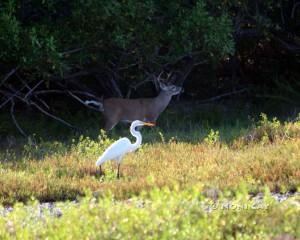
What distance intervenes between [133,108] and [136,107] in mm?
139

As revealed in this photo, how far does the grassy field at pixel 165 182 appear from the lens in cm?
617

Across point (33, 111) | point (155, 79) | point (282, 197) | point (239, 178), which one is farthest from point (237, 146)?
point (33, 111)

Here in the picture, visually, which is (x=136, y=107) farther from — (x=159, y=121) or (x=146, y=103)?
(x=159, y=121)

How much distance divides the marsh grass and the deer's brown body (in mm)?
2747

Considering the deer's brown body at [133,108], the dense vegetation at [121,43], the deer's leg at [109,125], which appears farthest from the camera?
the deer's leg at [109,125]

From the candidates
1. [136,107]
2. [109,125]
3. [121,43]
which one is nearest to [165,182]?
[121,43]

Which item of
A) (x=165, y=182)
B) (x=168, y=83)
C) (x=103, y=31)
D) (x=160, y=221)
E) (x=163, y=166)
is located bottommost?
(x=168, y=83)

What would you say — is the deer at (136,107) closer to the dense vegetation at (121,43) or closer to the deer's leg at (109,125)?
the deer's leg at (109,125)

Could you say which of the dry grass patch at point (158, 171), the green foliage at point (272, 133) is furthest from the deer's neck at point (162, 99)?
the dry grass patch at point (158, 171)

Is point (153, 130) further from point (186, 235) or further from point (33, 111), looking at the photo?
point (186, 235)

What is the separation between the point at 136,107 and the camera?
52.9ft

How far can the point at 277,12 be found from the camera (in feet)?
60.5

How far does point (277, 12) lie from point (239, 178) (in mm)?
9946

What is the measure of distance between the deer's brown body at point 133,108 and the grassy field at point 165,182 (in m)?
0.27
